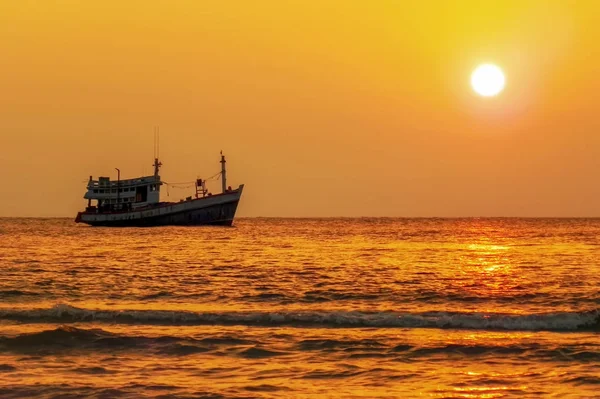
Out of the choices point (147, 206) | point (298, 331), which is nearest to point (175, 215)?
point (147, 206)

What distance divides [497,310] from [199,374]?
12.6 metres

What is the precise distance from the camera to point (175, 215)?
112062 mm

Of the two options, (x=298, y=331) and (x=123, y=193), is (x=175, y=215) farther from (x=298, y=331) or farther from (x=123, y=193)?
(x=298, y=331)

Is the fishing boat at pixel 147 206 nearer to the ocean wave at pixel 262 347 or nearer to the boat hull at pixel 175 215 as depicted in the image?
the boat hull at pixel 175 215

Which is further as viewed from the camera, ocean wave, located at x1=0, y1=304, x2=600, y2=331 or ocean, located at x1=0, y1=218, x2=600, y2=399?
ocean wave, located at x1=0, y1=304, x2=600, y2=331

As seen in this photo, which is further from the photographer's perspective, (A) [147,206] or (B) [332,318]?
(A) [147,206]

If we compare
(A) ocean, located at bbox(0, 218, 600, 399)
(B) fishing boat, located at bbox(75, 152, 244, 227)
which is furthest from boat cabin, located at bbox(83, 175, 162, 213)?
(A) ocean, located at bbox(0, 218, 600, 399)

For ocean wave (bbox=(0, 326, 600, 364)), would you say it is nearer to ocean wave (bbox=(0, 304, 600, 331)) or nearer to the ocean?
the ocean

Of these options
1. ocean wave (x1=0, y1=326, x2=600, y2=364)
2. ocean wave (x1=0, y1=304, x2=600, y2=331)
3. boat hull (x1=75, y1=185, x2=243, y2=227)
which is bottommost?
ocean wave (x1=0, y1=326, x2=600, y2=364)

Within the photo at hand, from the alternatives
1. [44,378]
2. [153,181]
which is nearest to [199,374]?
[44,378]

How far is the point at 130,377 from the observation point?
16562 millimetres

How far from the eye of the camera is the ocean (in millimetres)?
16078

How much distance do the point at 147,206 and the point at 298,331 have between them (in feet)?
304

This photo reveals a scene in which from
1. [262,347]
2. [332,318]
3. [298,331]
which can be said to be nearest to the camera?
[262,347]
